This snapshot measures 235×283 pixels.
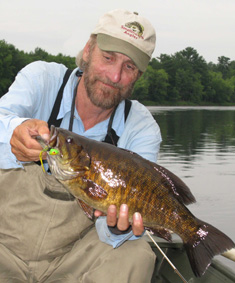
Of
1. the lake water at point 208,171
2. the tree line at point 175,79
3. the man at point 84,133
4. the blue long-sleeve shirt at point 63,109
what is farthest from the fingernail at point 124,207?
the tree line at point 175,79

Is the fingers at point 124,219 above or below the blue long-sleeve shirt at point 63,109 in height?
below

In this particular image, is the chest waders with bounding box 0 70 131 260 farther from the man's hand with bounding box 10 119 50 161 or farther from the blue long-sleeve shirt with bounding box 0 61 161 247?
the man's hand with bounding box 10 119 50 161

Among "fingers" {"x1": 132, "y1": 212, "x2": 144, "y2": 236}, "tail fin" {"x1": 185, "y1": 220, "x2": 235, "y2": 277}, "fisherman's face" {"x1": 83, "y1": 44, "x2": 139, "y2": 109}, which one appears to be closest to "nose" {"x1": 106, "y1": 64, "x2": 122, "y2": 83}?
"fisherman's face" {"x1": 83, "y1": 44, "x2": 139, "y2": 109}

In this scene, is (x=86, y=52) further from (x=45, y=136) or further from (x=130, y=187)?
(x=130, y=187)

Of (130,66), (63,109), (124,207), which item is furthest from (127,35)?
(124,207)

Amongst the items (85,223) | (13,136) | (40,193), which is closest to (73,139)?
(13,136)

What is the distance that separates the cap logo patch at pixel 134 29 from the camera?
397 cm

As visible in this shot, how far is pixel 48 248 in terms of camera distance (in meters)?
3.55

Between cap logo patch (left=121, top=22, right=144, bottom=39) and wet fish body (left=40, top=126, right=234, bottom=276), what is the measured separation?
1439 millimetres

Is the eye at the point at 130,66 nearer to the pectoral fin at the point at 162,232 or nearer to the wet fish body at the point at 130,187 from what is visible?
the wet fish body at the point at 130,187

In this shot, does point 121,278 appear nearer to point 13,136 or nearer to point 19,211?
point 19,211

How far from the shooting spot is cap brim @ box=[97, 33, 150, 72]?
388 centimetres

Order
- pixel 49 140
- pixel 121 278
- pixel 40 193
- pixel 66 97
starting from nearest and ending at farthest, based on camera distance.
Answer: pixel 49 140, pixel 121 278, pixel 40 193, pixel 66 97

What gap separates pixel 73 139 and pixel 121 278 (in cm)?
121
